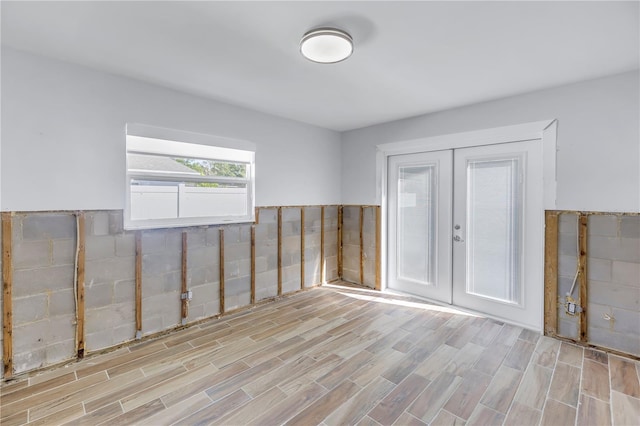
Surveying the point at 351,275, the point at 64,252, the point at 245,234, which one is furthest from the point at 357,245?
the point at 64,252

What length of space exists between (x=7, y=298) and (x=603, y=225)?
4970 mm

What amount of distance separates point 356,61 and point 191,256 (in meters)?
2.53

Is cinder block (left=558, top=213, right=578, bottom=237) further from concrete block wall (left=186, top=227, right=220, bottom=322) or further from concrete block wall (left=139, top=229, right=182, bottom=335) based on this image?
concrete block wall (left=139, top=229, right=182, bottom=335)

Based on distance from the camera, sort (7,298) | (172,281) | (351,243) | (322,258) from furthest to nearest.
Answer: (351,243) < (322,258) < (172,281) < (7,298)

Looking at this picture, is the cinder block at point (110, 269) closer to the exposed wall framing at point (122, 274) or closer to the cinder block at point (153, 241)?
the exposed wall framing at point (122, 274)

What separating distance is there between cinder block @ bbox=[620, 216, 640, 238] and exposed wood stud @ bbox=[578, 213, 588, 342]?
0.25m

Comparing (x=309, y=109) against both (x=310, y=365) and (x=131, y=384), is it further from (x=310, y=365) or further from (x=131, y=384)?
(x=131, y=384)

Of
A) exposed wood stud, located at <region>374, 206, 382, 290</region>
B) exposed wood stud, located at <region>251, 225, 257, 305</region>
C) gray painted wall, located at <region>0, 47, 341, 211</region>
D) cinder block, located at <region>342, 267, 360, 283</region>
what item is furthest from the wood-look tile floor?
cinder block, located at <region>342, 267, 360, 283</region>

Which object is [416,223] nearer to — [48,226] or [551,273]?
[551,273]

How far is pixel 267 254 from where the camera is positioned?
3914mm

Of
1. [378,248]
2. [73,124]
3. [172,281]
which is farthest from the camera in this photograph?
[378,248]

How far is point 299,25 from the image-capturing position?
6.24 feet

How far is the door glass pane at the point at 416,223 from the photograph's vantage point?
396cm

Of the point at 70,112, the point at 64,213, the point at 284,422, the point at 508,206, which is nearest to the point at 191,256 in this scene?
the point at 64,213
